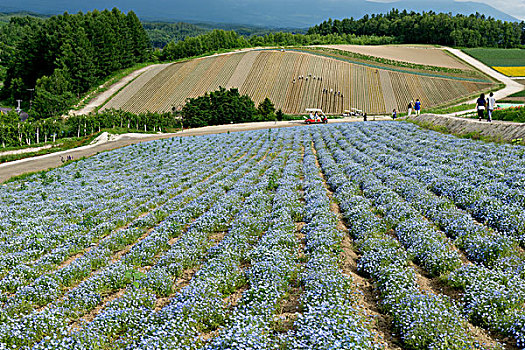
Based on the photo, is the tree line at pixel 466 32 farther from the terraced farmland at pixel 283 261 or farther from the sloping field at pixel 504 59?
the terraced farmland at pixel 283 261

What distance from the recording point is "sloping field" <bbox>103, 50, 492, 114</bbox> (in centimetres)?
9081

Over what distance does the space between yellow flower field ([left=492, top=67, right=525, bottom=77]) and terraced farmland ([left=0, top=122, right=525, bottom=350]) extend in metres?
112

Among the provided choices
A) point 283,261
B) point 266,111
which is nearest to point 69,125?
point 266,111

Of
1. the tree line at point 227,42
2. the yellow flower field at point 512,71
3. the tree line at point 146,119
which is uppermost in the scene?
the tree line at point 227,42

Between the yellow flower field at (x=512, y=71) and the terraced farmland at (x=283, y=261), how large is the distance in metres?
112

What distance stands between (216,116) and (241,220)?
215 ft

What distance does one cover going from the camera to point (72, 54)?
11038 centimetres

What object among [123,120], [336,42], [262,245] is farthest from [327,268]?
[336,42]

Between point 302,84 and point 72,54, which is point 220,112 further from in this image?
point 72,54

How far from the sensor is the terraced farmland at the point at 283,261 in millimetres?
7039

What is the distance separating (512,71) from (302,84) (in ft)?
223

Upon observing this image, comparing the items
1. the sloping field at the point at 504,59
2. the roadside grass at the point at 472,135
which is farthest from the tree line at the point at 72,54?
the sloping field at the point at 504,59

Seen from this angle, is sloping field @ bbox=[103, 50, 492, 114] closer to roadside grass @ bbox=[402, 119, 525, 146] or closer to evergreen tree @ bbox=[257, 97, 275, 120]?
evergreen tree @ bbox=[257, 97, 275, 120]

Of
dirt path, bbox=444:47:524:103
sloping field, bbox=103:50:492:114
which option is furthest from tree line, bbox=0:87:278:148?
dirt path, bbox=444:47:524:103
